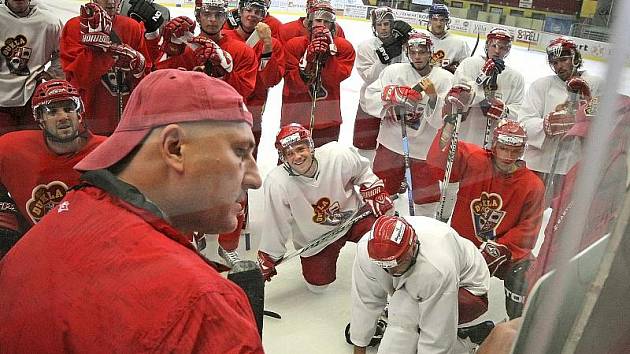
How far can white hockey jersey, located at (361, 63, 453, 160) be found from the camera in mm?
2172

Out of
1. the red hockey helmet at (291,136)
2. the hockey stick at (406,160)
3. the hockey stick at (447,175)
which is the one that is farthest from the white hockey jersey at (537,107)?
the red hockey helmet at (291,136)

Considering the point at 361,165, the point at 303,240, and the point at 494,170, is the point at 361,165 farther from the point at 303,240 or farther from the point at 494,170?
the point at 494,170

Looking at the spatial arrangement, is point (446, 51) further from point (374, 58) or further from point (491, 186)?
point (491, 186)

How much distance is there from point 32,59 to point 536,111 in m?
1.32

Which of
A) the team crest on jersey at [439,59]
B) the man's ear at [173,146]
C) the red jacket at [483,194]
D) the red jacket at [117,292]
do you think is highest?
the man's ear at [173,146]

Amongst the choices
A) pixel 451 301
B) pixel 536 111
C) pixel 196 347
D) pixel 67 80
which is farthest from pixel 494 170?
pixel 196 347

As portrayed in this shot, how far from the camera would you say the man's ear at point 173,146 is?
1.45 feet

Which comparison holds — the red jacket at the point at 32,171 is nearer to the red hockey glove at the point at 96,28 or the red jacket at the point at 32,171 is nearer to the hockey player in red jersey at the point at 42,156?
the hockey player in red jersey at the point at 42,156

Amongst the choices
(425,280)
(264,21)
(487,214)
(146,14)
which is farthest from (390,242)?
(264,21)

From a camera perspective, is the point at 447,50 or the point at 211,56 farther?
the point at 447,50

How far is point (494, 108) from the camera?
74.0 inches

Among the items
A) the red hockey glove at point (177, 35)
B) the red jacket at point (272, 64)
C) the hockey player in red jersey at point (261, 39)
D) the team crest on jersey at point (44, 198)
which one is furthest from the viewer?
the hockey player in red jersey at point (261, 39)

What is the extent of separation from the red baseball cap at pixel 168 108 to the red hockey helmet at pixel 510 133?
1.11 m

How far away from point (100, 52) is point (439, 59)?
4.37 ft
